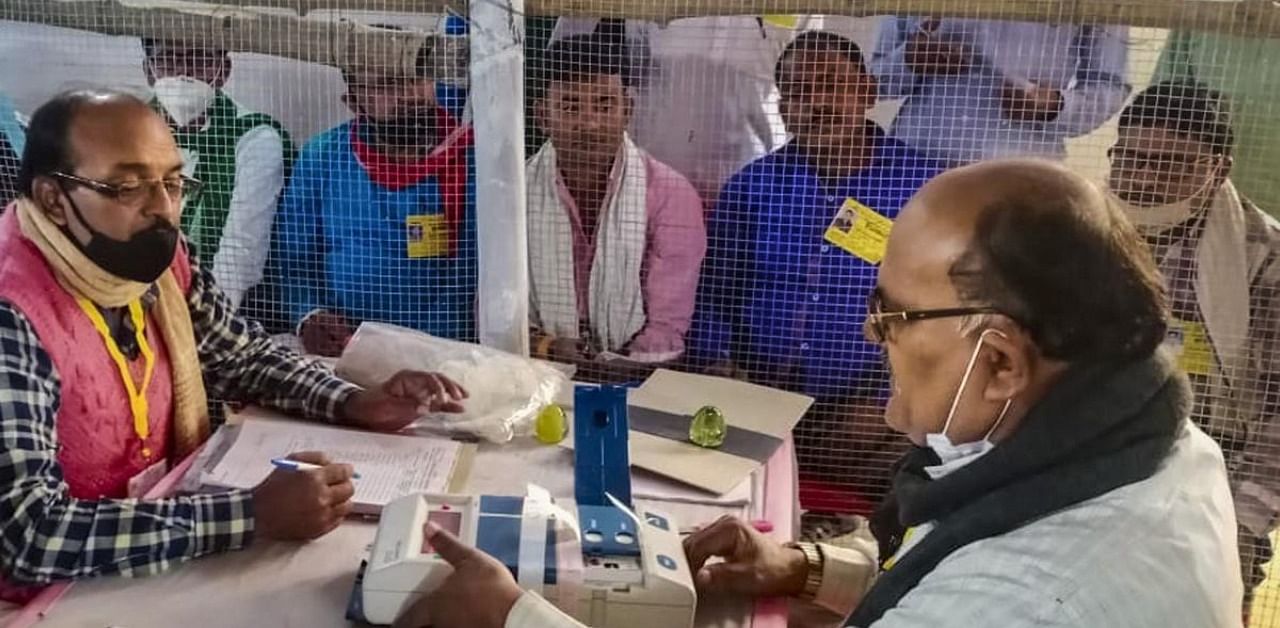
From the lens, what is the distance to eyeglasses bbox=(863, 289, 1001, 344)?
50.4 inches

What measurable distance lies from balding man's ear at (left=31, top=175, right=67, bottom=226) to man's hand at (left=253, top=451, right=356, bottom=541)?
19.2 inches

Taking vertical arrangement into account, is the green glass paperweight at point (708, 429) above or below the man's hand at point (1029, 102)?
below

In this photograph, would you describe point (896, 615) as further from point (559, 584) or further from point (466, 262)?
point (466, 262)

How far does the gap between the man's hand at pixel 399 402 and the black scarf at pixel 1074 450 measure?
3.42 feet

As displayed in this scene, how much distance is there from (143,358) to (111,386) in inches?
3.8

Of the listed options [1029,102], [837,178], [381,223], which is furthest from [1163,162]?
[381,223]

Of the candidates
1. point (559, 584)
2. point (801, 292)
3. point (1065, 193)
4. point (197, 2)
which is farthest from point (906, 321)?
point (197, 2)

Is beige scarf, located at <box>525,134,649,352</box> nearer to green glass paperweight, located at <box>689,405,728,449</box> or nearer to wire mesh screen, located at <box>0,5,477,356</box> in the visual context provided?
wire mesh screen, located at <box>0,5,477,356</box>

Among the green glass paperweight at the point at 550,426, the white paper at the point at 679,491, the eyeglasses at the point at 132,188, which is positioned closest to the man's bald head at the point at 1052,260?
the white paper at the point at 679,491

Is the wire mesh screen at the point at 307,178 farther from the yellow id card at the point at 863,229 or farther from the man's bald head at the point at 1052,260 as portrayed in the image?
the man's bald head at the point at 1052,260

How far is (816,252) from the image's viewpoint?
2711 millimetres

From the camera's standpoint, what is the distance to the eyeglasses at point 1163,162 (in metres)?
2.49

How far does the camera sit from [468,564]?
1.46m

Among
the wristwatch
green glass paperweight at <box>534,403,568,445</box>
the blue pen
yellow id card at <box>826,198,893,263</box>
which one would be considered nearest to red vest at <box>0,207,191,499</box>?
the blue pen
